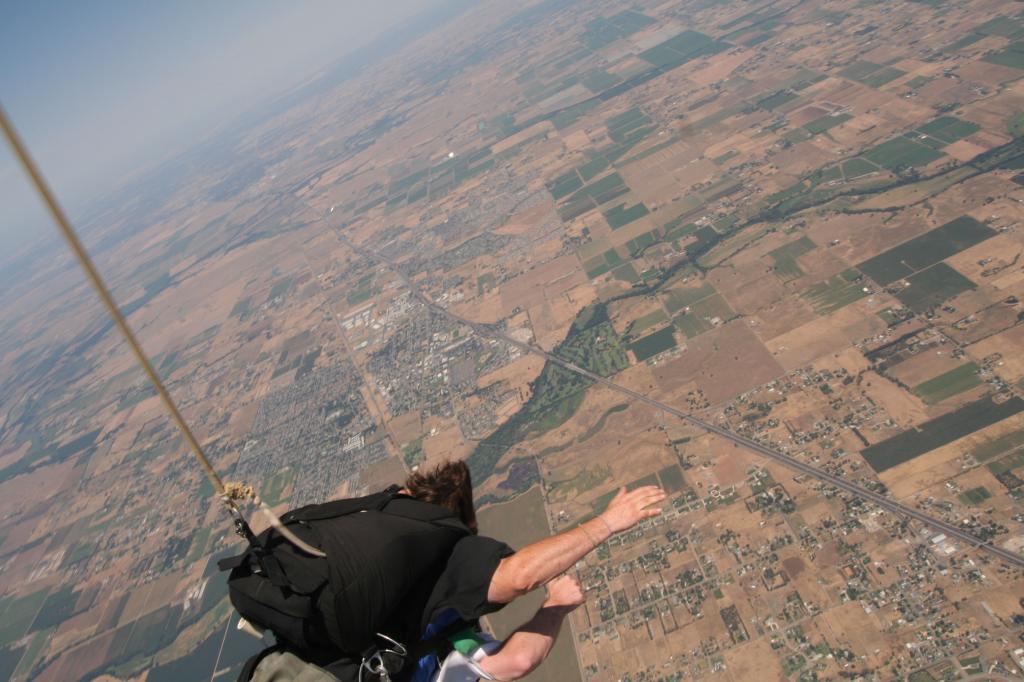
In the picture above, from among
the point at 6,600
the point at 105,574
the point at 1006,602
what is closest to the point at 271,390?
the point at 105,574

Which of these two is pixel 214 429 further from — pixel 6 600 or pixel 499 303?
pixel 499 303

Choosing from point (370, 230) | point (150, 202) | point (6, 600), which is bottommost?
point (6, 600)

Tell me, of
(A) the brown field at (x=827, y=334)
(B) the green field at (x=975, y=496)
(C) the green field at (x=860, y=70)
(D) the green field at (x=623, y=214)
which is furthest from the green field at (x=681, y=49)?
(B) the green field at (x=975, y=496)

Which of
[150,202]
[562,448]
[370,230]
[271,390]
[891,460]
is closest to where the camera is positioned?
[891,460]

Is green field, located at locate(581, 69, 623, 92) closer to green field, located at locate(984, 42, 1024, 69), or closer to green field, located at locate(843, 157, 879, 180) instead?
green field, located at locate(984, 42, 1024, 69)

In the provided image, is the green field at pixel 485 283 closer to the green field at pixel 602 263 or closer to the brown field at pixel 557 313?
the brown field at pixel 557 313

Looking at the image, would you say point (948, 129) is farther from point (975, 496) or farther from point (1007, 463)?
point (975, 496)
